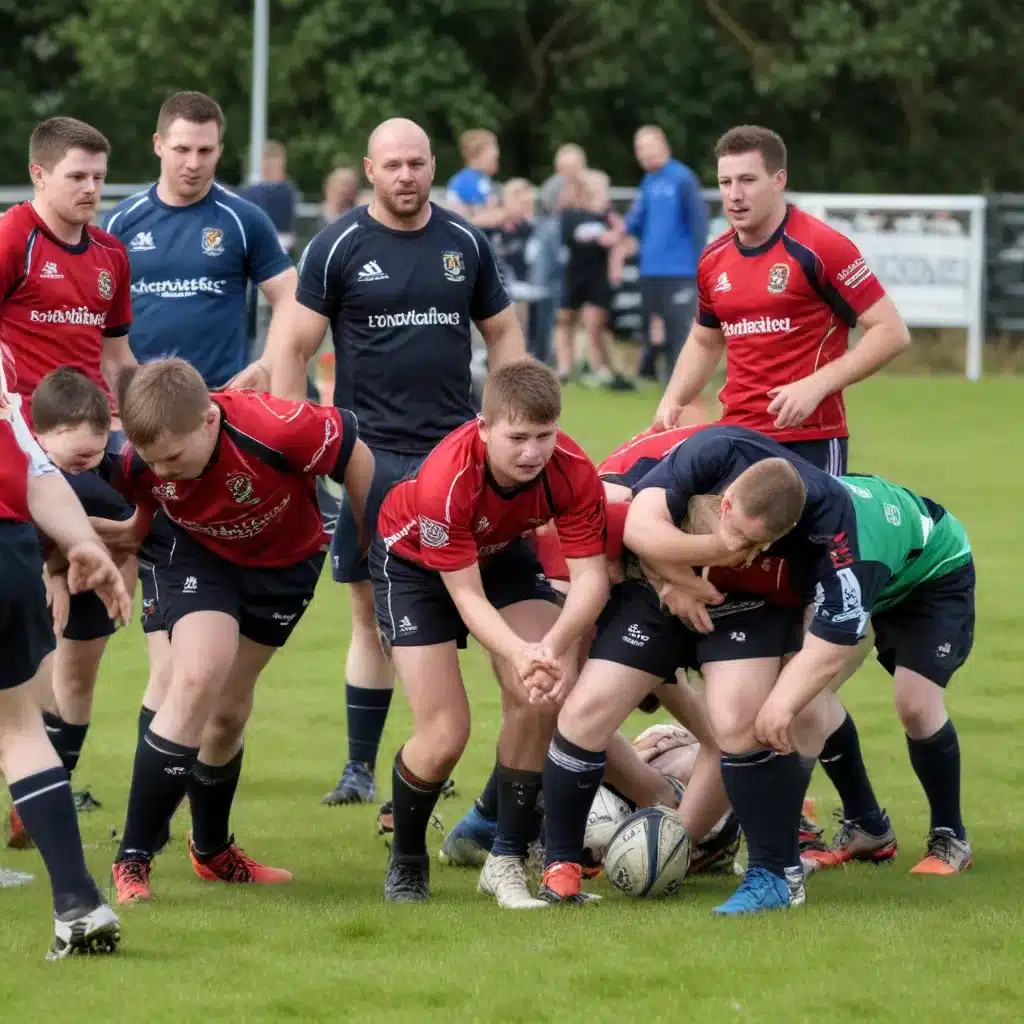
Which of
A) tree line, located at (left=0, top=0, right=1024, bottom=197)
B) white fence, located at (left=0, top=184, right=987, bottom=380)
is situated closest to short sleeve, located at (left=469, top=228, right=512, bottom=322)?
white fence, located at (left=0, top=184, right=987, bottom=380)

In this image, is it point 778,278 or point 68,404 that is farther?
point 778,278

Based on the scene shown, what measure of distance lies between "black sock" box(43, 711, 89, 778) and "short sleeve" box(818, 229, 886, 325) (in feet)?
9.86

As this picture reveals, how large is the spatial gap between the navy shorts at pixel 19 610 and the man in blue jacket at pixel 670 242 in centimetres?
1434

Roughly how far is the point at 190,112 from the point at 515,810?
312cm

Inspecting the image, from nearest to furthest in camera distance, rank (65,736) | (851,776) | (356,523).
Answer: (851,776) → (356,523) → (65,736)

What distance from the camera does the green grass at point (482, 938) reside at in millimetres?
4707

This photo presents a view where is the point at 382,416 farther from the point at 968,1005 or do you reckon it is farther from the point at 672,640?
the point at 968,1005

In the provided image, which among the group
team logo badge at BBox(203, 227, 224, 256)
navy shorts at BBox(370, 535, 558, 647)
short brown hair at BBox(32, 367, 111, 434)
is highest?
team logo badge at BBox(203, 227, 224, 256)

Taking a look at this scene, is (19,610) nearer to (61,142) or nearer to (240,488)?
(240,488)

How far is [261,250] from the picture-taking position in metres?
7.82

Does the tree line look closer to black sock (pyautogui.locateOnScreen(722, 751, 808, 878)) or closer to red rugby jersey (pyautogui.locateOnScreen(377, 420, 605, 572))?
red rugby jersey (pyautogui.locateOnScreen(377, 420, 605, 572))

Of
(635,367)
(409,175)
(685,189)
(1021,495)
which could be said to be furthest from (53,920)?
(635,367)

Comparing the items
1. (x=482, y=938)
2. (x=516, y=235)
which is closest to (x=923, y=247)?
(x=516, y=235)

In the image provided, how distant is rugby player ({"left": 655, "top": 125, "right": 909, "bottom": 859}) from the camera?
723 centimetres
